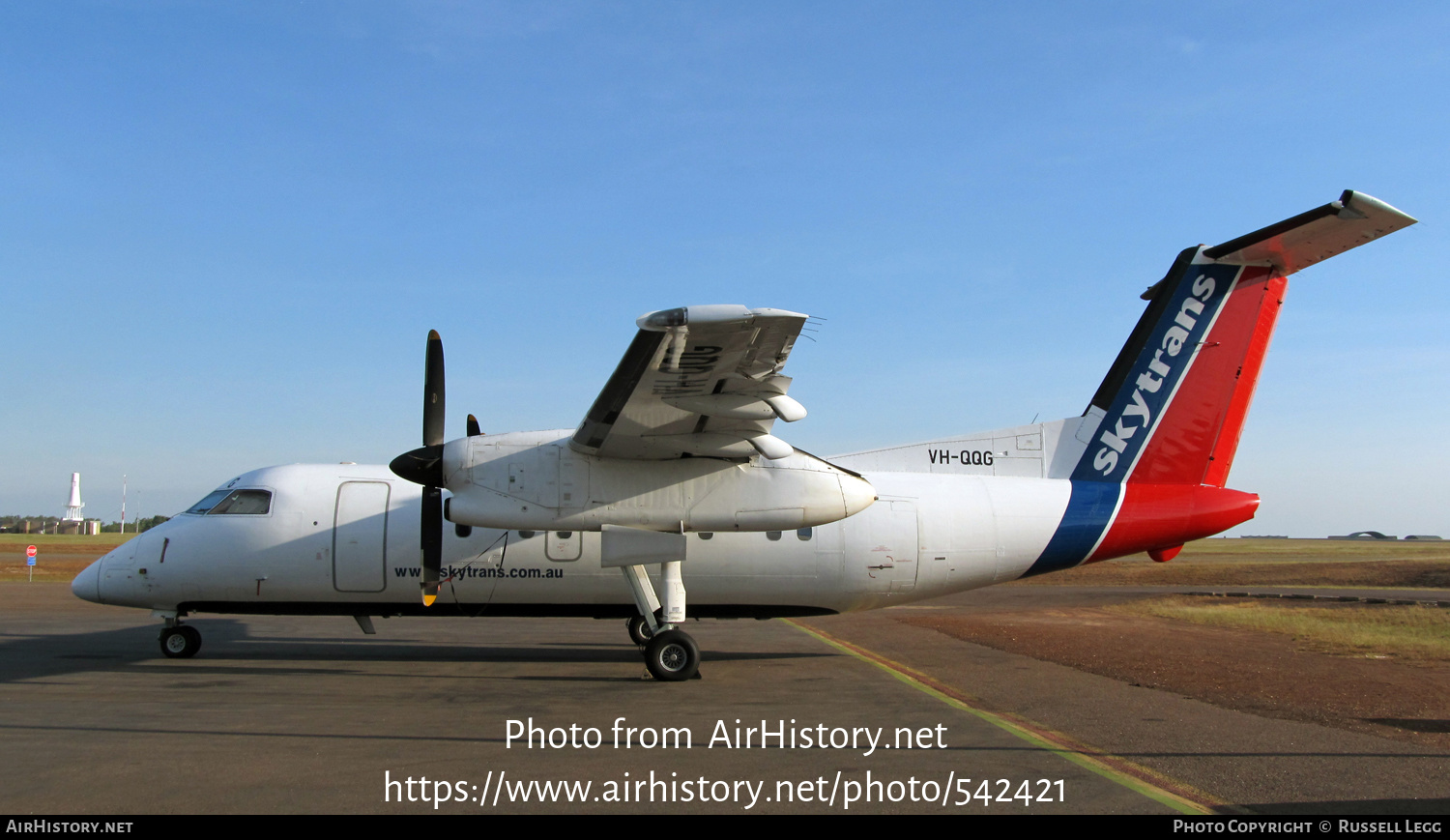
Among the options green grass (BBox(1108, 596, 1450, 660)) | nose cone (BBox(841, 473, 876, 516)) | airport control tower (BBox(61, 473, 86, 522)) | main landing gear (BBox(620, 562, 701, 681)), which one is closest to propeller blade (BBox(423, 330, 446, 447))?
main landing gear (BBox(620, 562, 701, 681))

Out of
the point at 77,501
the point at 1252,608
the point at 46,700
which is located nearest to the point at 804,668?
the point at 46,700

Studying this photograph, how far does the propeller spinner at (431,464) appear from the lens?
32.5 feet

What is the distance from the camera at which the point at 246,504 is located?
39.1ft

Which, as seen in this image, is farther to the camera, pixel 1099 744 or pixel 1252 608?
pixel 1252 608

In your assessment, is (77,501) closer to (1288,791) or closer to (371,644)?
(371,644)

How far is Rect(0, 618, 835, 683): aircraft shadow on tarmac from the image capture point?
11.2 metres

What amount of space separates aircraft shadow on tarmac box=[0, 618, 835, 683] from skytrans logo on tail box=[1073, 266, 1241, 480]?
16.5 feet

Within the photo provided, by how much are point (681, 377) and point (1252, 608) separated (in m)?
21.0

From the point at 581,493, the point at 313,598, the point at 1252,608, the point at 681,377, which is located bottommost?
the point at 1252,608

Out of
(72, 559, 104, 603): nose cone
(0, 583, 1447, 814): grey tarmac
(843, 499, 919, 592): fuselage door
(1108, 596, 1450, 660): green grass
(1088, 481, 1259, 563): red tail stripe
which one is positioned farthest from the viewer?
(1108, 596, 1450, 660): green grass

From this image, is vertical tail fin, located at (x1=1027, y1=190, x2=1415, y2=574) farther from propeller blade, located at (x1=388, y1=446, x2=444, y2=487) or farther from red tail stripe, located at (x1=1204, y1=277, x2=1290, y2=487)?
propeller blade, located at (x1=388, y1=446, x2=444, y2=487)

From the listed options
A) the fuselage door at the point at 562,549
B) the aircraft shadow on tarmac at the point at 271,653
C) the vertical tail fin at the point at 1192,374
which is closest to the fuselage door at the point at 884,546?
the aircraft shadow on tarmac at the point at 271,653

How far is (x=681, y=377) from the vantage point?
27.0 feet

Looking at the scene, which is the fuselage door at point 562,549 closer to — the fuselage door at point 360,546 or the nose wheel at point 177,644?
the fuselage door at point 360,546
